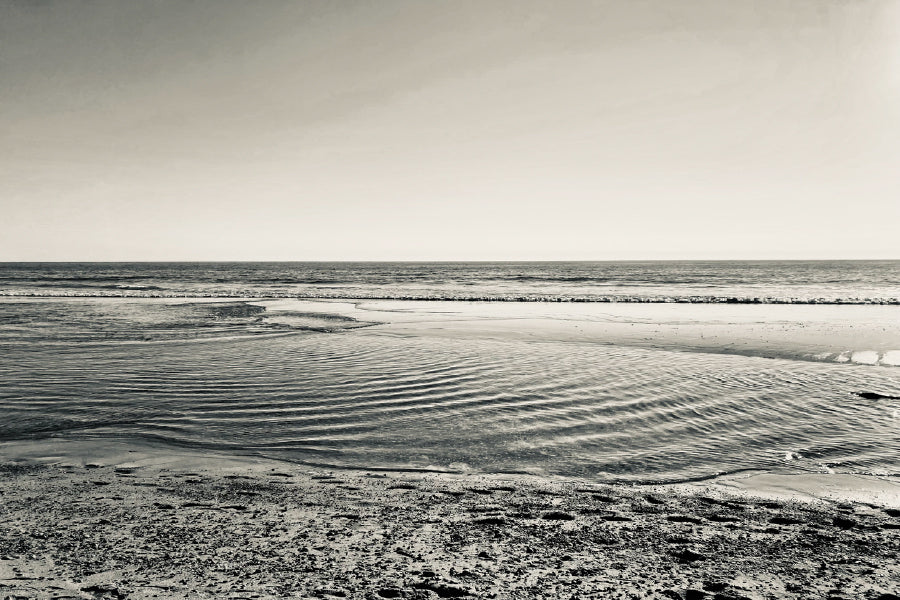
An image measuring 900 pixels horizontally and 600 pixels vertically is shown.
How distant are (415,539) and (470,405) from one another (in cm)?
486

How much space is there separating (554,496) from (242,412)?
5.68m

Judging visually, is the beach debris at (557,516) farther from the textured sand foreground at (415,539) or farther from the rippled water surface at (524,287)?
the rippled water surface at (524,287)

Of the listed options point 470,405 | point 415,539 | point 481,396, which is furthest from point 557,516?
point 481,396

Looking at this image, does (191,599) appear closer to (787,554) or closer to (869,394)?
(787,554)

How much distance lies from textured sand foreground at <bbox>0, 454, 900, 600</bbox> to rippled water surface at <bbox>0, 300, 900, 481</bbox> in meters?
1.02

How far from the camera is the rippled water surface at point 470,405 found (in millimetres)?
6707

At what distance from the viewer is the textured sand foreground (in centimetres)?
360

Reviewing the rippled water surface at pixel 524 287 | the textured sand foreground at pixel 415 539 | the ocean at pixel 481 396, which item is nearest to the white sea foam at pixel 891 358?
the ocean at pixel 481 396

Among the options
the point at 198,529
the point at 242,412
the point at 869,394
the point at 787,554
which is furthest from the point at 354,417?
the point at 869,394

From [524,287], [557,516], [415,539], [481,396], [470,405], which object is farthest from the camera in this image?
[524,287]

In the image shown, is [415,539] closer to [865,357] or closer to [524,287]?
[865,357]

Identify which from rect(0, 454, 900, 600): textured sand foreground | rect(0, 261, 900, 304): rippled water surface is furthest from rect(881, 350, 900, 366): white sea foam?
rect(0, 261, 900, 304): rippled water surface

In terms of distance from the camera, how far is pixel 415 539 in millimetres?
4312

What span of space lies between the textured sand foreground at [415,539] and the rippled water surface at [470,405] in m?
1.02
